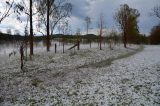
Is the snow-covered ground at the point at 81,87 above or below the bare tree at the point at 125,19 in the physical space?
below

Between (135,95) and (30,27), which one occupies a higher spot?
(30,27)

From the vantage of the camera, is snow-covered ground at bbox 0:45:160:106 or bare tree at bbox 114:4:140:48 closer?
snow-covered ground at bbox 0:45:160:106

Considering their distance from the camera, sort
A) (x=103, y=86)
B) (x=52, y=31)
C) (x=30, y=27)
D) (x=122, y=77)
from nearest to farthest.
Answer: (x=103, y=86)
(x=122, y=77)
(x=30, y=27)
(x=52, y=31)

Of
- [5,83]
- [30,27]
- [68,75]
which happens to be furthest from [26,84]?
[30,27]

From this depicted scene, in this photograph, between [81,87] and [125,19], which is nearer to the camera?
[81,87]

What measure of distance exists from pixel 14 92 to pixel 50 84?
297 centimetres

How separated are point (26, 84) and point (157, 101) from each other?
936 cm

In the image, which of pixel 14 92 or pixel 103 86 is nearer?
pixel 14 92

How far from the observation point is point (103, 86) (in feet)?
60.7

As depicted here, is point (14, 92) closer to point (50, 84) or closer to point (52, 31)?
point (50, 84)

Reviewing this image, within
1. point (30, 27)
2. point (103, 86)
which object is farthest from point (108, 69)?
point (30, 27)

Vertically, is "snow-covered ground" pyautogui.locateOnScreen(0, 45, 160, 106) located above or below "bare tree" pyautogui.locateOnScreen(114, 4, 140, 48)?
below

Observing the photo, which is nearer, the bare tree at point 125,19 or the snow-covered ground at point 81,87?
the snow-covered ground at point 81,87

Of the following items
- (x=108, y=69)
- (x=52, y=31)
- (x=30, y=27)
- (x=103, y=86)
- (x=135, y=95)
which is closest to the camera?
(x=135, y=95)
